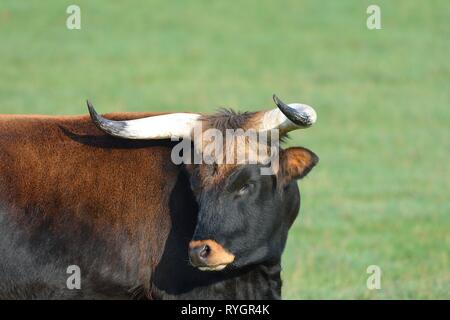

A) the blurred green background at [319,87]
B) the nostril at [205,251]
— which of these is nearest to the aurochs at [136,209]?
the nostril at [205,251]

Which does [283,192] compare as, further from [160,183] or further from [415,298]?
[415,298]

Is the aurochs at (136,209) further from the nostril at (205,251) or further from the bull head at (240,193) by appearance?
the nostril at (205,251)

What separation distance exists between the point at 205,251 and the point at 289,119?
112 cm

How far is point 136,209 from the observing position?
22.5ft

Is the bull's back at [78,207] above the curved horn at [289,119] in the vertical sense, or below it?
below

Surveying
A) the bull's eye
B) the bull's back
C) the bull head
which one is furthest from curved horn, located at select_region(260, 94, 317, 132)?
the bull's back

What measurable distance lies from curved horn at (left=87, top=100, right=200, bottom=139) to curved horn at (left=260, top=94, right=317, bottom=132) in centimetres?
50

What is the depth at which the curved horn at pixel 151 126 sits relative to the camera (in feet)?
22.3

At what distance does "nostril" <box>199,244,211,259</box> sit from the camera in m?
6.27

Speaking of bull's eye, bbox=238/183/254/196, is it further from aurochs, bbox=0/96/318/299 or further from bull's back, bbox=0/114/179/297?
bull's back, bbox=0/114/179/297

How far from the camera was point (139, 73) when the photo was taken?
2330cm

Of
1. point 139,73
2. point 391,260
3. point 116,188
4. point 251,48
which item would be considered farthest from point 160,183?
point 251,48

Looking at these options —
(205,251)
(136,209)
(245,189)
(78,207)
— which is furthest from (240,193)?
(78,207)

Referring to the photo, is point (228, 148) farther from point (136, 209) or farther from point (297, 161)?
point (136, 209)
